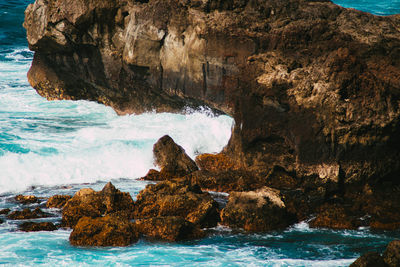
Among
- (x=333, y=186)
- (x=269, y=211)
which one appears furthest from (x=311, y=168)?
(x=269, y=211)

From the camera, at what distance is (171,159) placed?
1347cm

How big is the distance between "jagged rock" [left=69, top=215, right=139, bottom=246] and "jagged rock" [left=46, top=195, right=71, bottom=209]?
6.56ft

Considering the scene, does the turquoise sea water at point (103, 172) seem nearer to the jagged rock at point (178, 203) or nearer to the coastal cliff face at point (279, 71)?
the jagged rock at point (178, 203)

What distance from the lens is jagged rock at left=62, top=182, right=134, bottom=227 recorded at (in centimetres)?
984

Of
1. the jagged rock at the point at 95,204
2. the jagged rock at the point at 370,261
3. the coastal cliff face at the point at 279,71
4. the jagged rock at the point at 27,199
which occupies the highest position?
the coastal cliff face at the point at 279,71

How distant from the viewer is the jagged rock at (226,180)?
12.1 meters

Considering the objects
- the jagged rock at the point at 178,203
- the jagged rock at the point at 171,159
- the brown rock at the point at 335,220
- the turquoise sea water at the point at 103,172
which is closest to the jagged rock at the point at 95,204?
the jagged rock at the point at 178,203

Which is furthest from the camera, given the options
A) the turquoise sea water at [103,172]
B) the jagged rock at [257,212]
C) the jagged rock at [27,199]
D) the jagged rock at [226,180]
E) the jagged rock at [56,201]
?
the jagged rock at [226,180]

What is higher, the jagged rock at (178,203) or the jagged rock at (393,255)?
the jagged rock at (393,255)

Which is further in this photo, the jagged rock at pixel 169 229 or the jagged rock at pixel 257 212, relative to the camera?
the jagged rock at pixel 257 212

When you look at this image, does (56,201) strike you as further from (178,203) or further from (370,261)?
(370,261)

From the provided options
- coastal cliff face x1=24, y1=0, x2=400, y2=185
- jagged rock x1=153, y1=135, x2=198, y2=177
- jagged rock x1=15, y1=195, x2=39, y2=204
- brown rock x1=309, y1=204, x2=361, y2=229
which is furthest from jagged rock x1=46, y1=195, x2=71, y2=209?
brown rock x1=309, y1=204, x2=361, y2=229

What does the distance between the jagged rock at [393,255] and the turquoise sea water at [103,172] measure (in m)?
0.84

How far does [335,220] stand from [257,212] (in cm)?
152
